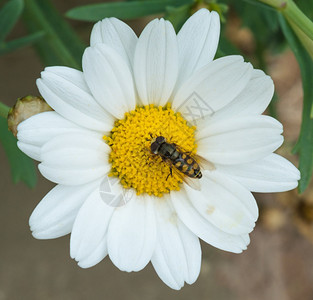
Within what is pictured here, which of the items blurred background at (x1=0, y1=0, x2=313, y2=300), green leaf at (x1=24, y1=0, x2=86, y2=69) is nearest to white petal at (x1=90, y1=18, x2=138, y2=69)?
green leaf at (x1=24, y1=0, x2=86, y2=69)

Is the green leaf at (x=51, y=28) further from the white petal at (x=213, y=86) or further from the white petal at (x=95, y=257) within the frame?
the white petal at (x=95, y=257)

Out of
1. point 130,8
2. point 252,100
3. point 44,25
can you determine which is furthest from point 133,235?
point 44,25

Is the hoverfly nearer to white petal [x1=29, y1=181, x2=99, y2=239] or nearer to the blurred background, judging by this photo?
white petal [x1=29, y1=181, x2=99, y2=239]

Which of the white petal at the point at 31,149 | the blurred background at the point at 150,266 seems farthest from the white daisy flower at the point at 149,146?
the blurred background at the point at 150,266

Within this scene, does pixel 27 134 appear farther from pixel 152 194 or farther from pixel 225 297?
pixel 225 297

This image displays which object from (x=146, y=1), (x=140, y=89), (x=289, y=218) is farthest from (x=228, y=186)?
(x=289, y=218)

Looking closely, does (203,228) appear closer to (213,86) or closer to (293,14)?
(213,86)

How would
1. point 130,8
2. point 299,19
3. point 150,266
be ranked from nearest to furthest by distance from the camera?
point 299,19, point 130,8, point 150,266
